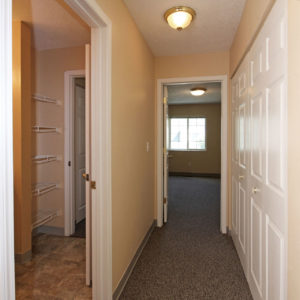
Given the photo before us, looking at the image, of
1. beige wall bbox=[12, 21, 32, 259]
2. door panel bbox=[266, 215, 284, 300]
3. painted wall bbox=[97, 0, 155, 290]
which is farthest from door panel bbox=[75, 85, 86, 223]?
door panel bbox=[266, 215, 284, 300]

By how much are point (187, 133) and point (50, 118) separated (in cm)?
556

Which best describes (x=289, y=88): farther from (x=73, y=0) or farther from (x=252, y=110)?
(x=73, y=0)

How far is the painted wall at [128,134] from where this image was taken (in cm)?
180

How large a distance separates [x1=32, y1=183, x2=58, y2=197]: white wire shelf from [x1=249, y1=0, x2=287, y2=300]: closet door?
239 cm

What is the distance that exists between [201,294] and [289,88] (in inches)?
68.6

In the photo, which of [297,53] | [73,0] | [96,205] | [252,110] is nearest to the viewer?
[297,53]

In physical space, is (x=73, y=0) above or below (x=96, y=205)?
above

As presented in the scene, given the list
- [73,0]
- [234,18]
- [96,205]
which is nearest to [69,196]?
[96,205]

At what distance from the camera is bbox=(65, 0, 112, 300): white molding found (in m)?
1.58

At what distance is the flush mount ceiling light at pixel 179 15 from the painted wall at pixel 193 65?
104 cm

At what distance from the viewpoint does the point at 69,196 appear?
298cm

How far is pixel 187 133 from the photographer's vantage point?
25.8 ft

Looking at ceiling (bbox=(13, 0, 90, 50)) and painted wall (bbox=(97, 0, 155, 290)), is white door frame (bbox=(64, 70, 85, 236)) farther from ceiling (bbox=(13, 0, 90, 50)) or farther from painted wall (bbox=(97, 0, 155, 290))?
painted wall (bbox=(97, 0, 155, 290))

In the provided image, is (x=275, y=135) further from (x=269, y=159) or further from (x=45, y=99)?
(x=45, y=99)
